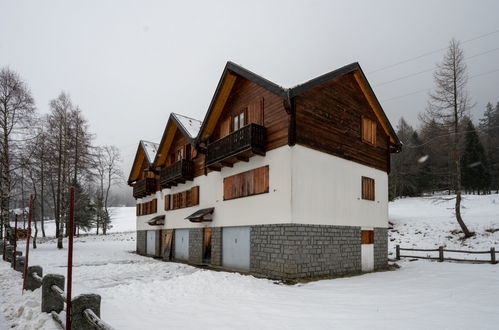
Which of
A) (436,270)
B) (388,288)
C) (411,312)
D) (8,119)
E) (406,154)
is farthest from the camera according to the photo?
(406,154)

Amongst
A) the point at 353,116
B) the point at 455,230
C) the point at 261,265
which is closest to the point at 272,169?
the point at 261,265

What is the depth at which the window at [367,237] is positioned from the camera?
57.9 ft

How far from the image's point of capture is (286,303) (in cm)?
966

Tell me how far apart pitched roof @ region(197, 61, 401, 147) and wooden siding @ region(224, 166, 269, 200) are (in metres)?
3.64

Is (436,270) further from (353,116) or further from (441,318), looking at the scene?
(441,318)

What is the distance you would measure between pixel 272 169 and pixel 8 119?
22.9 metres

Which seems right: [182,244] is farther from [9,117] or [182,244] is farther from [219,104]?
[9,117]

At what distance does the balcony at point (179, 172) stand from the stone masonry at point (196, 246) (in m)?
3.69

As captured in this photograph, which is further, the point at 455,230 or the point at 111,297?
the point at 455,230

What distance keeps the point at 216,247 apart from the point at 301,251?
6448 mm

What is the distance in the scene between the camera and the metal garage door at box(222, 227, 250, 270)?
16.2 metres

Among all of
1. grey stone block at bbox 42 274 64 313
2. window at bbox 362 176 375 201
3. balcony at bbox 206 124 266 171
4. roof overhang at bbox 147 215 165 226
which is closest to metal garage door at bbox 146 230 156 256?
roof overhang at bbox 147 215 165 226

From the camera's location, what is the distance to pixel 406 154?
1961 inches

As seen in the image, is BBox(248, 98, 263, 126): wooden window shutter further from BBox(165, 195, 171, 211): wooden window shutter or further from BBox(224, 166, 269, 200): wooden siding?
BBox(165, 195, 171, 211): wooden window shutter
